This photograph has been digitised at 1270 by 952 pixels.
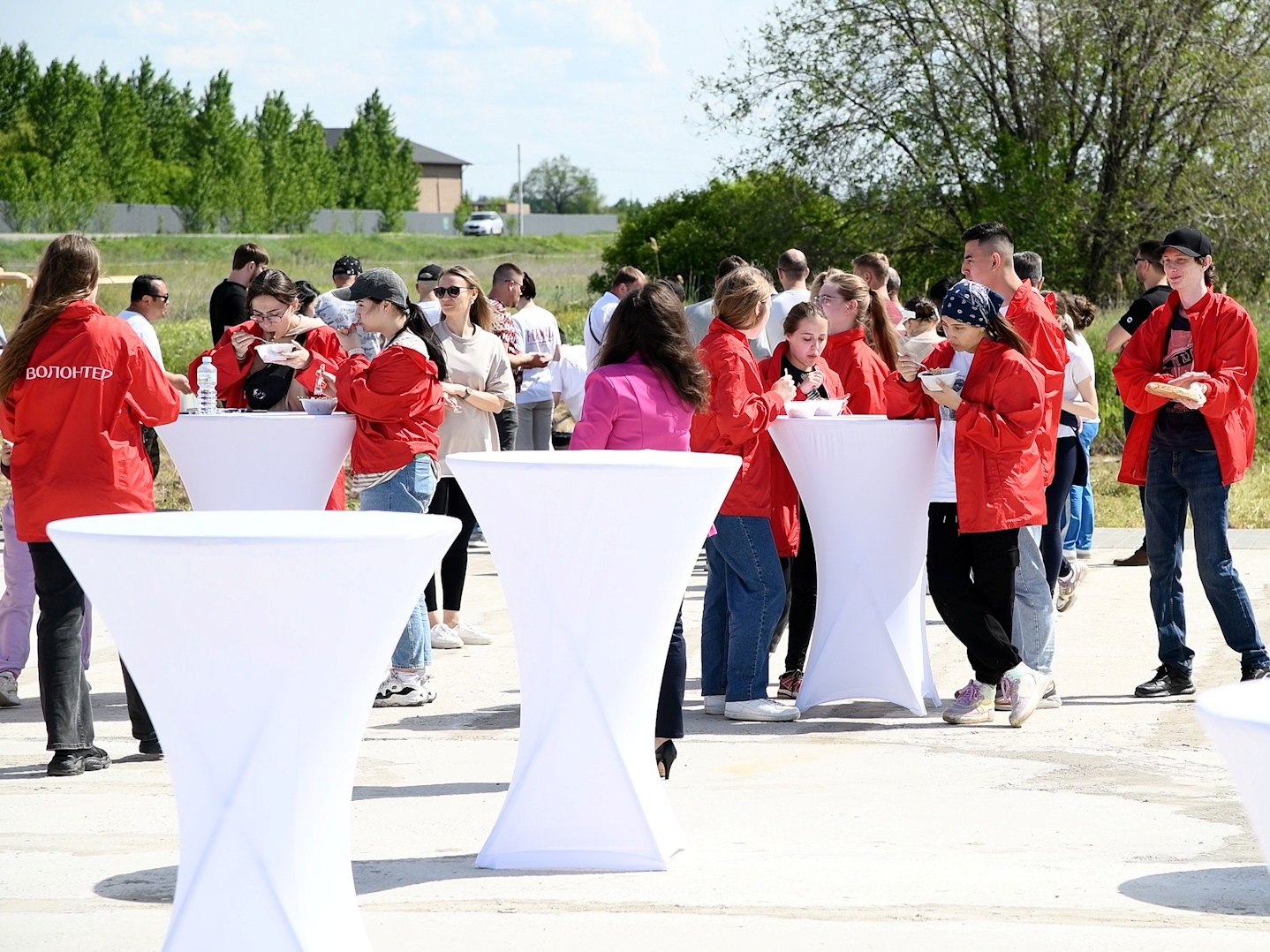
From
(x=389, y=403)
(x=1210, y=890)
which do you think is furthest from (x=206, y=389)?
(x=1210, y=890)

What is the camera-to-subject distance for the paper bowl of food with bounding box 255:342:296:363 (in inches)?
272

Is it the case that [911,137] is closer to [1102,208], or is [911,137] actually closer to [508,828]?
[1102,208]

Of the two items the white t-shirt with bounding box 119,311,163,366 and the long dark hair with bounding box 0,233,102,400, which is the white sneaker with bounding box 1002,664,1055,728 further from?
the white t-shirt with bounding box 119,311,163,366

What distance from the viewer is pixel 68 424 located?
542 centimetres

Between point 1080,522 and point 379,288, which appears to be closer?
point 379,288

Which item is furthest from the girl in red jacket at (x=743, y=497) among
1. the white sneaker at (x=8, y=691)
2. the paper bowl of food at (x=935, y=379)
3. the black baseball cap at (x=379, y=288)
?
the white sneaker at (x=8, y=691)

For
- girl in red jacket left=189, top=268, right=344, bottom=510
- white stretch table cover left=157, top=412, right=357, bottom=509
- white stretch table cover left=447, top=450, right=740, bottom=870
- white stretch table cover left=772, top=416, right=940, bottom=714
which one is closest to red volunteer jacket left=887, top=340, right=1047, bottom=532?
white stretch table cover left=772, top=416, right=940, bottom=714

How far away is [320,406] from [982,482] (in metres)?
2.74

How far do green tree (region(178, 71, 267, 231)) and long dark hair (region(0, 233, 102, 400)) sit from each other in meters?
58.3

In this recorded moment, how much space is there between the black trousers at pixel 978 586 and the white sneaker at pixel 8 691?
3774 mm

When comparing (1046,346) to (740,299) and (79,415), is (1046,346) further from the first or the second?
(79,415)

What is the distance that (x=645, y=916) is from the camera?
3.98m

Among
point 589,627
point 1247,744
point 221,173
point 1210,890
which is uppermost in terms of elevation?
point 221,173

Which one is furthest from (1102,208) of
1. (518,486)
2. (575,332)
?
(518,486)
